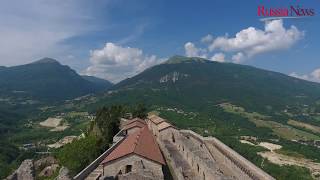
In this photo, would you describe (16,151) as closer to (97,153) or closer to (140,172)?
(97,153)

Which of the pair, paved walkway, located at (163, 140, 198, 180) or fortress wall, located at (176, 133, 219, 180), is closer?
fortress wall, located at (176, 133, 219, 180)

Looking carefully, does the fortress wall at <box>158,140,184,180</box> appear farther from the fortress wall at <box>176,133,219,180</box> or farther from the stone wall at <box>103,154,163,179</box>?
the stone wall at <box>103,154,163,179</box>

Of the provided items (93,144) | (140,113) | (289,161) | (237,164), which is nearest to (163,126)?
(93,144)

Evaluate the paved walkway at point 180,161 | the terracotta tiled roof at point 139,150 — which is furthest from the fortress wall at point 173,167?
the terracotta tiled roof at point 139,150

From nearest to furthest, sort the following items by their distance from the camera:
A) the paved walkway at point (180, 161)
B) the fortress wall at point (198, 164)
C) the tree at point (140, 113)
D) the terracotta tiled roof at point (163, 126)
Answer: the fortress wall at point (198, 164), the paved walkway at point (180, 161), the terracotta tiled roof at point (163, 126), the tree at point (140, 113)

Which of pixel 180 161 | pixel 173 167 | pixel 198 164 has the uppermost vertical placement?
pixel 198 164

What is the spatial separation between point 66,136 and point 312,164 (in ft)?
Result: 355

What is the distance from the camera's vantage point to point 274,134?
180 metres

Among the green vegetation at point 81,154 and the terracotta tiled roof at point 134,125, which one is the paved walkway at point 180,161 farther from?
the green vegetation at point 81,154

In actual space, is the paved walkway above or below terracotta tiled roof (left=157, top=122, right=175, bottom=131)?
below

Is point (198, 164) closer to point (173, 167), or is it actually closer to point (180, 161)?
point (173, 167)

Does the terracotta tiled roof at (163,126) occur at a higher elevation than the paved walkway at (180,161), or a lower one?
higher

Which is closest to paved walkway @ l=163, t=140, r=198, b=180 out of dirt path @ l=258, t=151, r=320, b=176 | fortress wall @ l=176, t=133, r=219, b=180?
fortress wall @ l=176, t=133, r=219, b=180

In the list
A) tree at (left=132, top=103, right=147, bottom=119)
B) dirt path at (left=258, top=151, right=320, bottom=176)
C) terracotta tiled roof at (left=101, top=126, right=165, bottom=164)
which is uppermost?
tree at (left=132, top=103, right=147, bottom=119)
